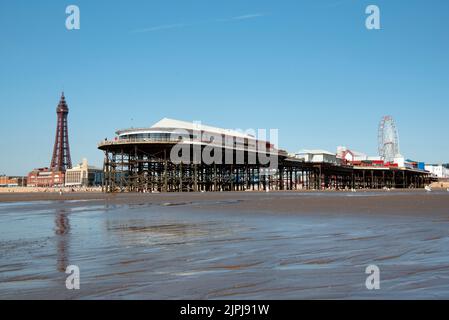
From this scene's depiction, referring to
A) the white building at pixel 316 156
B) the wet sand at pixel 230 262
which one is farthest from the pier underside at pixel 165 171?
the wet sand at pixel 230 262

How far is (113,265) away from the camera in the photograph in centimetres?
868

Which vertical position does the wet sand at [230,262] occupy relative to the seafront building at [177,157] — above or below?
below

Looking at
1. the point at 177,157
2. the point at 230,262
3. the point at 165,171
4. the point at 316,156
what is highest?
the point at 316,156

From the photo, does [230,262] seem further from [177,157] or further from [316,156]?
[316,156]
